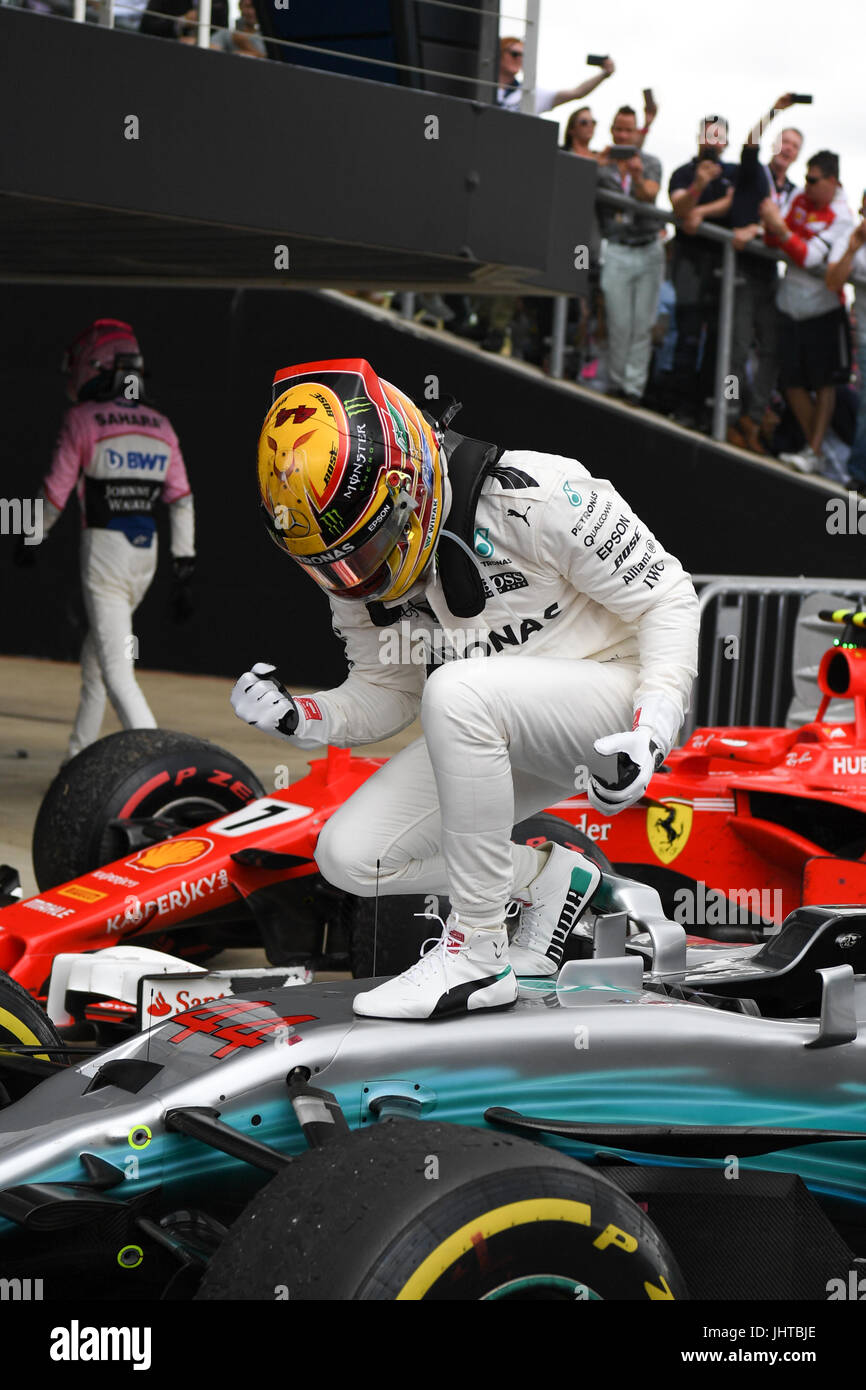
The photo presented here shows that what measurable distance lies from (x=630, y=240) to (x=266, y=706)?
25.7 feet

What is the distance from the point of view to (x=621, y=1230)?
2400 mm

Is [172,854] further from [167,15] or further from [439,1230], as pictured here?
[167,15]

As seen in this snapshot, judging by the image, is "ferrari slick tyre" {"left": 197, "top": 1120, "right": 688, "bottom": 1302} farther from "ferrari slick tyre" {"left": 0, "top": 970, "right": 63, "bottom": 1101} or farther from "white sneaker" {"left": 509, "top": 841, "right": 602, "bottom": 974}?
"ferrari slick tyre" {"left": 0, "top": 970, "right": 63, "bottom": 1101}

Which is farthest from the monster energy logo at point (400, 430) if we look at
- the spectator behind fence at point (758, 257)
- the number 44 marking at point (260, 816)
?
the spectator behind fence at point (758, 257)

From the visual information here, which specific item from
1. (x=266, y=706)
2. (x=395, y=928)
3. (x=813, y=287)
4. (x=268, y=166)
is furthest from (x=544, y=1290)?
(x=813, y=287)

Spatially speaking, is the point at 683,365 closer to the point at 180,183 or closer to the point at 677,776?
the point at 180,183

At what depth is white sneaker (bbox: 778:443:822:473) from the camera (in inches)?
419

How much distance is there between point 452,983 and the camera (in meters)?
2.94

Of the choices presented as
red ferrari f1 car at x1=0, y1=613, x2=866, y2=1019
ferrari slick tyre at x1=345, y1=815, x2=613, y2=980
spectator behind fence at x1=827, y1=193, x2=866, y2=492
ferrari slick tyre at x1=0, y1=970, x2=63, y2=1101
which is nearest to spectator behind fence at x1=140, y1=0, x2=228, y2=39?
spectator behind fence at x1=827, y1=193, x2=866, y2=492

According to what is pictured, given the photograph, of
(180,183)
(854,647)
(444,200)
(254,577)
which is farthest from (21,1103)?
(254,577)

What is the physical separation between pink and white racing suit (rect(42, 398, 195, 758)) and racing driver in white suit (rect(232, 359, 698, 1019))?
15.8 feet

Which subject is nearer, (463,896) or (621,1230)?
(621,1230)

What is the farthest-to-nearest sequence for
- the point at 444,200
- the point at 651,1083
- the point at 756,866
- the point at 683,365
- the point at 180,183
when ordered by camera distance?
the point at 683,365
the point at 444,200
the point at 180,183
the point at 756,866
the point at 651,1083

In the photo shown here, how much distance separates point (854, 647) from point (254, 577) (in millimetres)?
8629
